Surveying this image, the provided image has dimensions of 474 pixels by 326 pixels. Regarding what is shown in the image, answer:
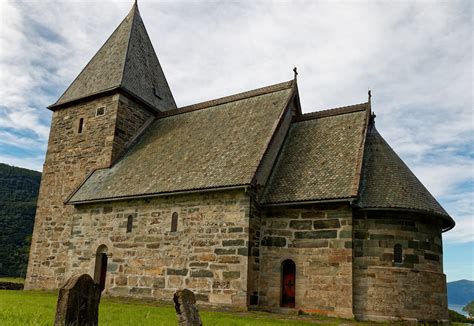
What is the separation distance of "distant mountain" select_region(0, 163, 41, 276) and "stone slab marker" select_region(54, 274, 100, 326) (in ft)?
135

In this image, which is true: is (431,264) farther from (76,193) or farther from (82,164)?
(82,164)

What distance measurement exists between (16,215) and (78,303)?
159 ft

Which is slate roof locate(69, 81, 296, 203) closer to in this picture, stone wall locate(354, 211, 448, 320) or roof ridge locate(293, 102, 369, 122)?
roof ridge locate(293, 102, 369, 122)

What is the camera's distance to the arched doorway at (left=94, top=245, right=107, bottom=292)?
58.7ft

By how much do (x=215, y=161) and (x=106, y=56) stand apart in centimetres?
1193

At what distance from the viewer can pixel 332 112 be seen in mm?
18359

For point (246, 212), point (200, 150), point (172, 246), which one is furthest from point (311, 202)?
point (200, 150)

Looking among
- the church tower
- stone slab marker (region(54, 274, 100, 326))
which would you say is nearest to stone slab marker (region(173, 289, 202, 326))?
stone slab marker (region(54, 274, 100, 326))

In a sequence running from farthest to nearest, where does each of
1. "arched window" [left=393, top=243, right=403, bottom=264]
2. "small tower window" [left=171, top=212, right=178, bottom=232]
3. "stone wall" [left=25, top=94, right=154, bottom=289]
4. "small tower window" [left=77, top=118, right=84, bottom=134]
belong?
1. "small tower window" [left=77, top=118, right=84, bottom=134]
2. "stone wall" [left=25, top=94, right=154, bottom=289]
3. "small tower window" [left=171, top=212, right=178, bottom=232]
4. "arched window" [left=393, top=243, right=403, bottom=264]

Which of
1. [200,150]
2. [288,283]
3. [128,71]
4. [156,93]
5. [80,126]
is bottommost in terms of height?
[288,283]

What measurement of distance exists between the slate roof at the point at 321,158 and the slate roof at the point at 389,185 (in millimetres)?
624

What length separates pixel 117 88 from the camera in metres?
21.6

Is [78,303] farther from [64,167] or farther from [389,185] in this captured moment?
[64,167]

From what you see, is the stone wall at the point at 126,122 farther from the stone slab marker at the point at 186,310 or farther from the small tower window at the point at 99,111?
the stone slab marker at the point at 186,310
